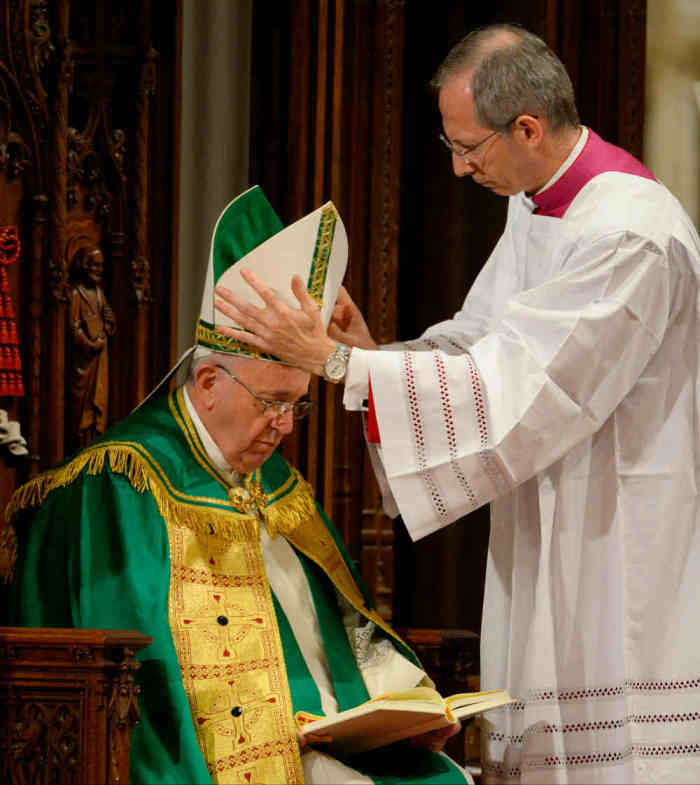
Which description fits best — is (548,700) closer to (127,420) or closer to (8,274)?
(127,420)

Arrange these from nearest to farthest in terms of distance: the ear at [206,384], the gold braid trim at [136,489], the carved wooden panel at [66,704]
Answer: the carved wooden panel at [66,704] < the gold braid trim at [136,489] < the ear at [206,384]

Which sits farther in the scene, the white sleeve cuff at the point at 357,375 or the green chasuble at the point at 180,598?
the white sleeve cuff at the point at 357,375

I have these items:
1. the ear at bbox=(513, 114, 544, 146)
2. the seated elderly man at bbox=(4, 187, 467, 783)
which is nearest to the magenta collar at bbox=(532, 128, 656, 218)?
the ear at bbox=(513, 114, 544, 146)

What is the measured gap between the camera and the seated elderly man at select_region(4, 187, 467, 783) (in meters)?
3.28

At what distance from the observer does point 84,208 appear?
4.39 m

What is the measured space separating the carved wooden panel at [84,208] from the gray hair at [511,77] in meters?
1.30

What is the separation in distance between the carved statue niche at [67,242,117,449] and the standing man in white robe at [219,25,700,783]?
94 cm

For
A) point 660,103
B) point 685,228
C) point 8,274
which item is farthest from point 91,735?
point 660,103

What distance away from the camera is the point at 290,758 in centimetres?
334

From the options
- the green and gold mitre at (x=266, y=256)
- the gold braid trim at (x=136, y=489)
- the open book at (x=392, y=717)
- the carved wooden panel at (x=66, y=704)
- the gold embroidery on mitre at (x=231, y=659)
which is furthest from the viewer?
the green and gold mitre at (x=266, y=256)

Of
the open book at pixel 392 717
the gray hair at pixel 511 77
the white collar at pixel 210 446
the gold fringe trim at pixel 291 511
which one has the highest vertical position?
the gray hair at pixel 511 77

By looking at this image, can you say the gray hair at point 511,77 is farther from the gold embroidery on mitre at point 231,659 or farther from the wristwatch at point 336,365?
the gold embroidery on mitre at point 231,659

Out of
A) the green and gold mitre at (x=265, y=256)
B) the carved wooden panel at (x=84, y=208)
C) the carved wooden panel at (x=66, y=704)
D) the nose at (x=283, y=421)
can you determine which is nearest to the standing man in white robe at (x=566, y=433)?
the green and gold mitre at (x=265, y=256)

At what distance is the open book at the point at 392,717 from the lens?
3.19 metres
